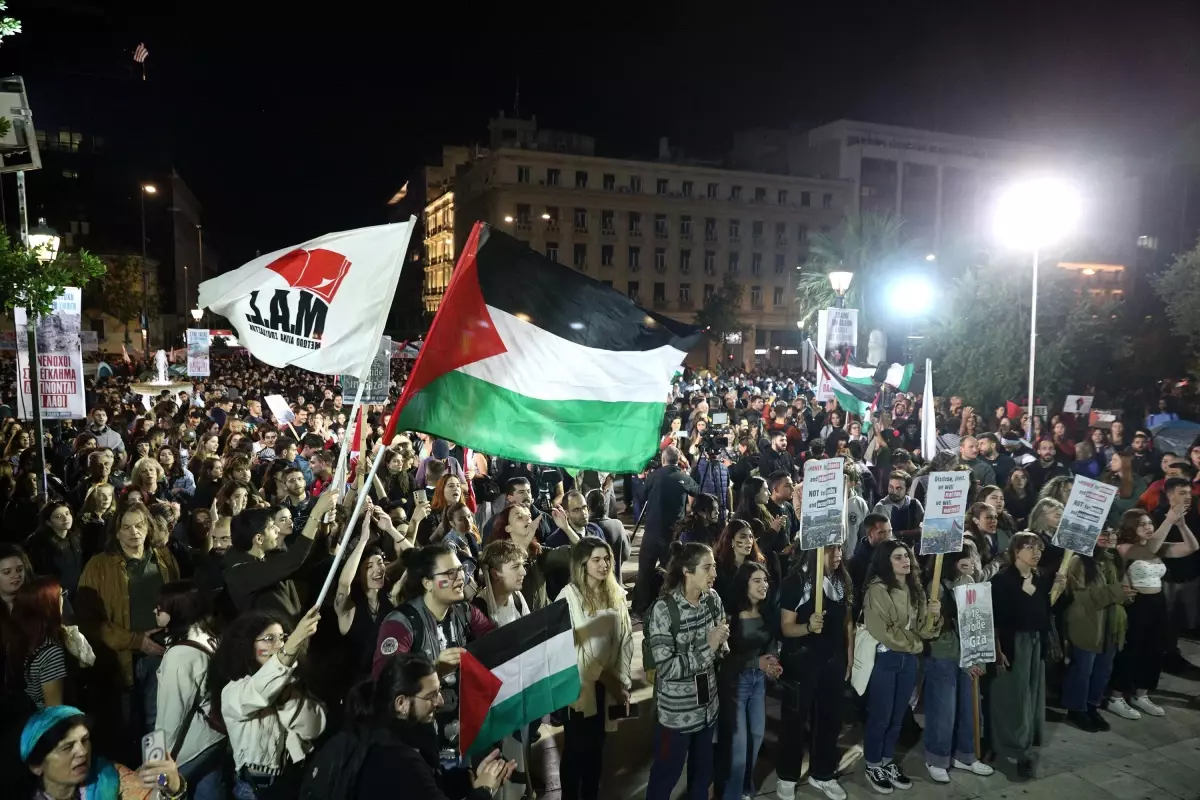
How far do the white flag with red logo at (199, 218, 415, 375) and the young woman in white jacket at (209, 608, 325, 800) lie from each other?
1485 millimetres

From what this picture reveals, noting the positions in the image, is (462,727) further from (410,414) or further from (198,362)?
(198,362)

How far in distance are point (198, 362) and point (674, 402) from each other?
1100 cm

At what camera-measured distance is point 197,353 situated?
18.2 metres

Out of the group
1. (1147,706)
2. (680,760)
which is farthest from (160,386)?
(1147,706)

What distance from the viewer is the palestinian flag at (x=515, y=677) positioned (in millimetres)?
3795

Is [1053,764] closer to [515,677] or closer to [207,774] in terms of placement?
[515,677]

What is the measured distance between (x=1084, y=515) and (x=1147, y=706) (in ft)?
6.59

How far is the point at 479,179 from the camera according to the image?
66438 millimetres

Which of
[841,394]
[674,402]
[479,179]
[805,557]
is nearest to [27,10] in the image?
[479,179]

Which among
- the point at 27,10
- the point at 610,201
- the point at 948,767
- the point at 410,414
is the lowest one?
the point at 948,767

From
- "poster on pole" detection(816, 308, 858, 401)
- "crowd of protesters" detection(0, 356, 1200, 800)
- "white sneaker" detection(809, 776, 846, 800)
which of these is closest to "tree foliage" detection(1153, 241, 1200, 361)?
"poster on pole" detection(816, 308, 858, 401)

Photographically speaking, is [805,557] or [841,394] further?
[841,394]

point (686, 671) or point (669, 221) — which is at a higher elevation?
point (669, 221)

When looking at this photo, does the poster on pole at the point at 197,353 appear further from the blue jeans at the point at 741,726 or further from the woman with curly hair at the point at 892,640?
the woman with curly hair at the point at 892,640
